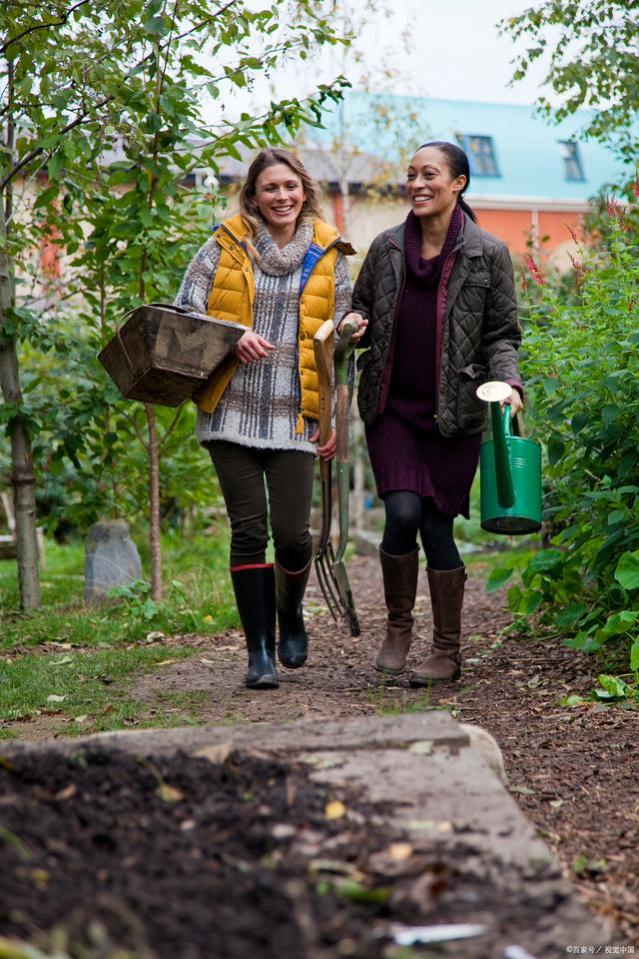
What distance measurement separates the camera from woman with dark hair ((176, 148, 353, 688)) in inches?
174

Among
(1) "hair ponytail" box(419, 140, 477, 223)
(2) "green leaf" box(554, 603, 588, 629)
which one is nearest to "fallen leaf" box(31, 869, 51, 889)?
(1) "hair ponytail" box(419, 140, 477, 223)

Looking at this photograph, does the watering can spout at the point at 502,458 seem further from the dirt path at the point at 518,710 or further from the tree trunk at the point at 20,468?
the tree trunk at the point at 20,468

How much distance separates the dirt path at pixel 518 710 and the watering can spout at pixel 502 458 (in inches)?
30.1

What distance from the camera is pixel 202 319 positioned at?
13.7 feet

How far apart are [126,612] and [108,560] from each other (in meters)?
0.76

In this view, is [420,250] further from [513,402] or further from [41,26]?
[41,26]

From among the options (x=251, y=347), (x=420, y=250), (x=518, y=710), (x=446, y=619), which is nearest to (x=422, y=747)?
(x=518, y=710)

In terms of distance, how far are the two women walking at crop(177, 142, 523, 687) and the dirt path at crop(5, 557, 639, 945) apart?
0.25 meters

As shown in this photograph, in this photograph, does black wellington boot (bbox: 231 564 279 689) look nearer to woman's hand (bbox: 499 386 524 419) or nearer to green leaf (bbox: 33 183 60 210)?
woman's hand (bbox: 499 386 524 419)

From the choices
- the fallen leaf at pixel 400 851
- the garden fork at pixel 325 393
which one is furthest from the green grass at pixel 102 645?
the fallen leaf at pixel 400 851

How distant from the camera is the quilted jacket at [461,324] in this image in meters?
4.48

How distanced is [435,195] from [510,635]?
2.32 metres

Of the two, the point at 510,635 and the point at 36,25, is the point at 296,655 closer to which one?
the point at 510,635

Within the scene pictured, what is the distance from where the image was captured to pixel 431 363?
4551 mm
